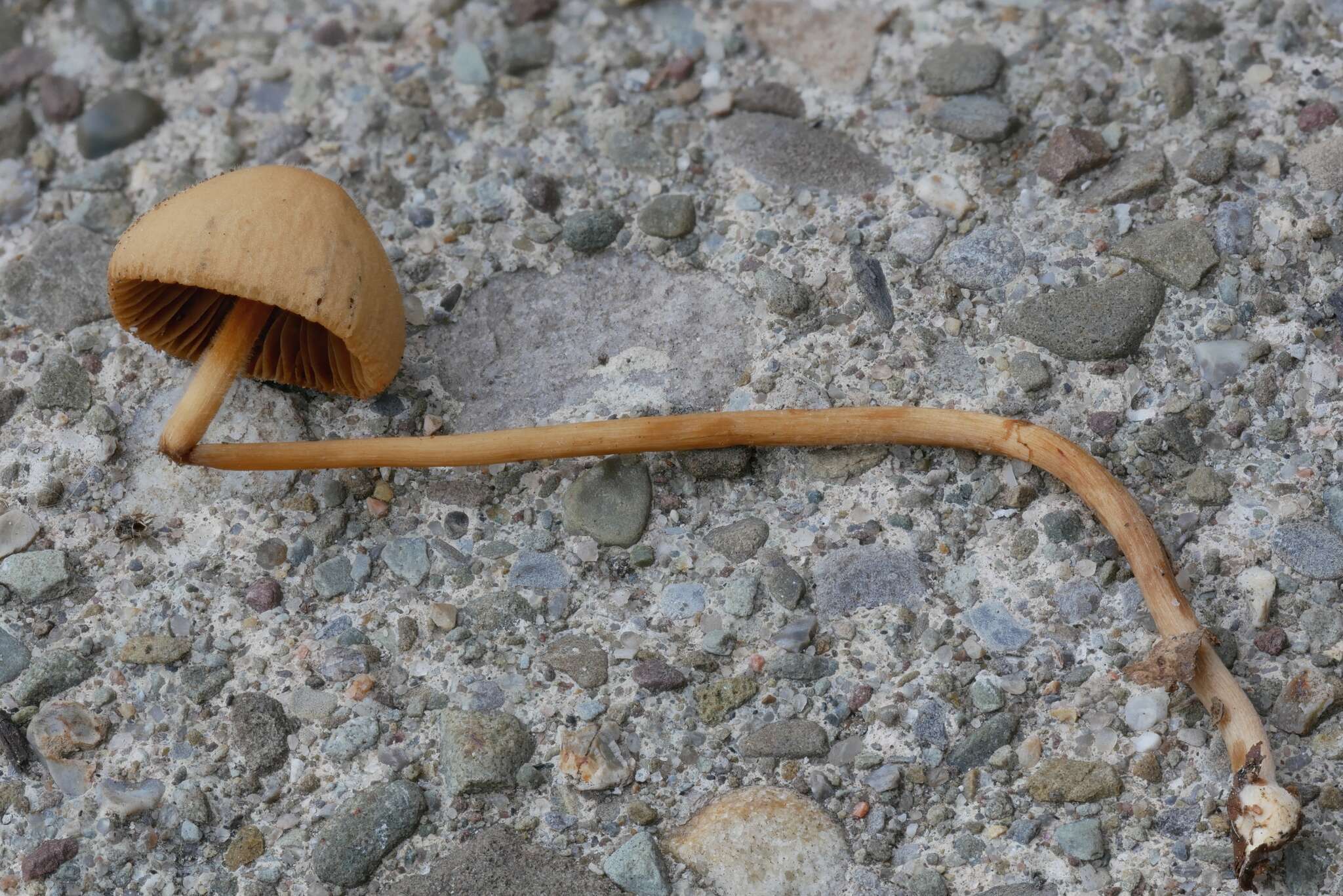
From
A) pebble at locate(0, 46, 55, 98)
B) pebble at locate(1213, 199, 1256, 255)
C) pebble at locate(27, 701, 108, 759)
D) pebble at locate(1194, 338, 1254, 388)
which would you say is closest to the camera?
pebble at locate(27, 701, 108, 759)

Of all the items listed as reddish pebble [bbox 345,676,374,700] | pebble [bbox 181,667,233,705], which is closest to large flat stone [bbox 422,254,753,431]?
reddish pebble [bbox 345,676,374,700]

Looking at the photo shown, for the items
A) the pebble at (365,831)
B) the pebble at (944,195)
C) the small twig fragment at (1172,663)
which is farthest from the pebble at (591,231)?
the small twig fragment at (1172,663)

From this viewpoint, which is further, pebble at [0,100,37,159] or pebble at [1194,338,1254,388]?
pebble at [0,100,37,159]

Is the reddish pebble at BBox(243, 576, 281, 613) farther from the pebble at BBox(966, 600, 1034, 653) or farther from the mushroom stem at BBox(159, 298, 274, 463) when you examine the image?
the pebble at BBox(966, 600, 1034, 653)

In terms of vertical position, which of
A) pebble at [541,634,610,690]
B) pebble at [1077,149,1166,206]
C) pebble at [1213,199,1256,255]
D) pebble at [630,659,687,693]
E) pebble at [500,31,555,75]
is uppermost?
pebble at [500,31,555,75]

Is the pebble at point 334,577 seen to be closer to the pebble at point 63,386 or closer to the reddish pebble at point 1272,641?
the pebble at point 63,386

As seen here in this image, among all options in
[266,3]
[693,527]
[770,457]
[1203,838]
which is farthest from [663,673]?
[266,3]

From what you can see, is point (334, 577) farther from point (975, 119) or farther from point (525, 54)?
point (975, 119)
